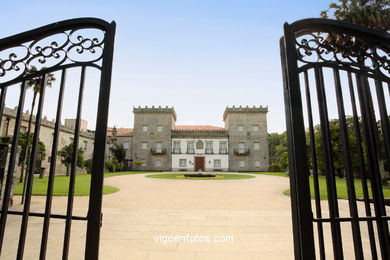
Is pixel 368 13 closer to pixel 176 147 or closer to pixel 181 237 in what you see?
pixel 181 237

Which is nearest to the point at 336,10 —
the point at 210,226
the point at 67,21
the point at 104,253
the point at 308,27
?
the point at 308,27

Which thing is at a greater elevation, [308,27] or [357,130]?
[308,27]

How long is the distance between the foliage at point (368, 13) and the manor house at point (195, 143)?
26518 millimetres

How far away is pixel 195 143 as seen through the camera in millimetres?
36000

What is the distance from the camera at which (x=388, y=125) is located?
2117mm

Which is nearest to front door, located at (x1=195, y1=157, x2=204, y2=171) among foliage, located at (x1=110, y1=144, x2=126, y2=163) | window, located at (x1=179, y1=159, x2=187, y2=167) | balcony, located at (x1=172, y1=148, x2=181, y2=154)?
window, located at (x1=179, y1=159, x2=187, y2=167)

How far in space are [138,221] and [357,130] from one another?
4.38 meters

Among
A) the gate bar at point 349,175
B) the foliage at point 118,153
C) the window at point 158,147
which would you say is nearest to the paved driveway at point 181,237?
the gate bar at point 349,175

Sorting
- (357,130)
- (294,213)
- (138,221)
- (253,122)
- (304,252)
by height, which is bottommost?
(138,221)

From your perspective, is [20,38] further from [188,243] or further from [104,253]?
[188,243]

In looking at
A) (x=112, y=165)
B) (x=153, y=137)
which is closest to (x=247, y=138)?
(x=153, y=137)

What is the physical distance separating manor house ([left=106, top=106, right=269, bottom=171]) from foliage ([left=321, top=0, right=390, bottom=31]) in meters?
26.5

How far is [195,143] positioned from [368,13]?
29285 millimetres

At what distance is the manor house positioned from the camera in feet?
115
